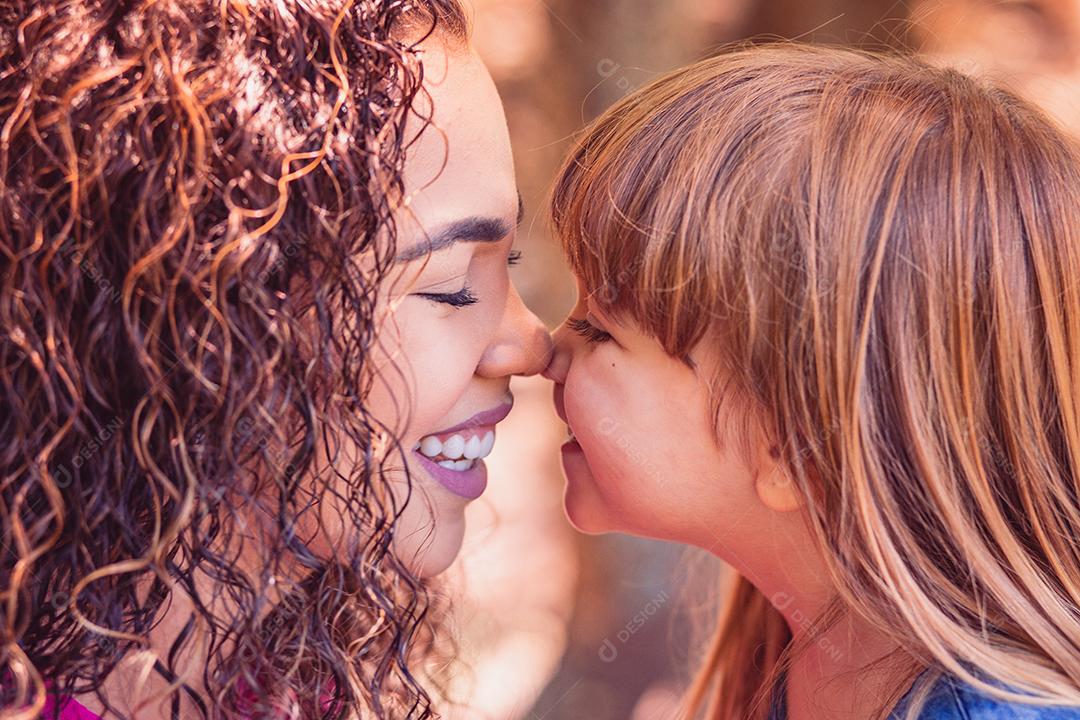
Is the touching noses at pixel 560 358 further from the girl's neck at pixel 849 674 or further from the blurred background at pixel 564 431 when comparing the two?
the blurred background at pixel 564 431

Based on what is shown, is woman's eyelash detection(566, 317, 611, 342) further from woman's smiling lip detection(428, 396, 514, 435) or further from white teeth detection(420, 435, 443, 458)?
white teeth detection(420, 435, 443, 458)

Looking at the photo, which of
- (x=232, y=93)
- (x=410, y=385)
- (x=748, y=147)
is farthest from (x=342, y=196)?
(x=748, y=147)

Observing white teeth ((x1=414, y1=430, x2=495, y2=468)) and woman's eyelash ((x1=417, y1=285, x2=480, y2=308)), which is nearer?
woman's eyelash ((x1=417, y1=285, x2=480, y2=308))

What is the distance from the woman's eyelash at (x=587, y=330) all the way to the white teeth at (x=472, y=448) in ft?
0.83

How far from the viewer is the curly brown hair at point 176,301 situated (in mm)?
1162

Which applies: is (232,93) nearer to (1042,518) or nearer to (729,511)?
(729,511)

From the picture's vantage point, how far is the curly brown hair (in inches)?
45.8

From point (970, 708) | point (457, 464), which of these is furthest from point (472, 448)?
point (970, 708)

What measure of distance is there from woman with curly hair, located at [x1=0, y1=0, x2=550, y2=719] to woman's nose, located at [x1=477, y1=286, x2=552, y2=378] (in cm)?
27

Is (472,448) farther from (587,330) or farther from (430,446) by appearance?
(587,330)

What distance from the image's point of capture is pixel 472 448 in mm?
1821

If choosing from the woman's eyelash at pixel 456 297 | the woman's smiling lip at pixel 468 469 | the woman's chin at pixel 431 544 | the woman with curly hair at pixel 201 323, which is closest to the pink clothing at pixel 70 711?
the woman with curly hair at pixel 201 323

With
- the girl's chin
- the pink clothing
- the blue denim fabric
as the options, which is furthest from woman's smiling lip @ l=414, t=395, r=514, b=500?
the blue denim fabric

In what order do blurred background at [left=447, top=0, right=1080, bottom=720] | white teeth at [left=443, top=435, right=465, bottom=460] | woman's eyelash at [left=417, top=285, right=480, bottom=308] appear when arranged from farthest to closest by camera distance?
blurred background at [left=447, top=0, right=1080, bottom=720] < white teeth at [left=443, top=435, right=465, bottom=460] < woman's eyelash at [left=417, top=285, right=480, bottom=308]
